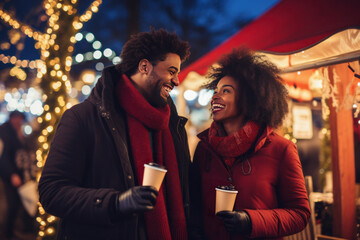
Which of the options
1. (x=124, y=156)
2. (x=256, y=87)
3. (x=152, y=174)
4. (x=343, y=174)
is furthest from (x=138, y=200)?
(x=343, y=174)

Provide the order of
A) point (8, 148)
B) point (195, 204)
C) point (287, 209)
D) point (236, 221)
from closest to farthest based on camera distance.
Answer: point (236, 221) < point (287, 209) < point (195, 204) < point (8, 148)

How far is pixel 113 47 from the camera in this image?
1445 centimetres

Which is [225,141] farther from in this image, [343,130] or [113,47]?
[113,47]

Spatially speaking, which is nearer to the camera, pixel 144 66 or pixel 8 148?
pixel 144 66

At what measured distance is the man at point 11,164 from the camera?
5.49 metres

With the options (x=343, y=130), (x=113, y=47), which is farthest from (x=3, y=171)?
(x=113, y=47)

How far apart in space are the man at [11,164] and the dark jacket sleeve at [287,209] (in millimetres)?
5111

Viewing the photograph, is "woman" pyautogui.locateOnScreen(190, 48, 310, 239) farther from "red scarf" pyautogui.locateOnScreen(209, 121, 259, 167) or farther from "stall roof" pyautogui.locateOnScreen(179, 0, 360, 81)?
"stall roof" pyautogui.locateOnScreen(179, 0, 360, 81)

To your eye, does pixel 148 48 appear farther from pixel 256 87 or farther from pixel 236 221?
pixel 236 221

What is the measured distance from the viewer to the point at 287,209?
6.91ft

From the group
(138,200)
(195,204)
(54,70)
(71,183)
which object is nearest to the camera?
(138,200)

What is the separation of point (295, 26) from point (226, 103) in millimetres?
2013

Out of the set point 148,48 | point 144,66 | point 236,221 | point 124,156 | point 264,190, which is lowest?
point 236,221

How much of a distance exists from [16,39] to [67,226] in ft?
31.3
